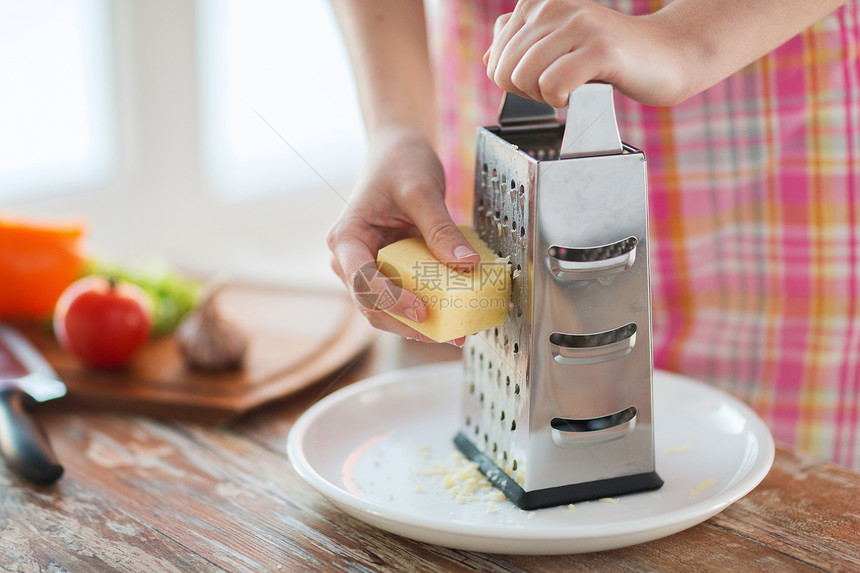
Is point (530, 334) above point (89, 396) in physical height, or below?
above

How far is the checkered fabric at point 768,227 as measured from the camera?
1.26 meters

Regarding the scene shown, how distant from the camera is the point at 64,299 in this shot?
140cm

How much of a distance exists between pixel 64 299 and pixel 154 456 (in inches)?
18.0

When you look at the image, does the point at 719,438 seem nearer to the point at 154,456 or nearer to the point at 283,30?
the point at 154,456

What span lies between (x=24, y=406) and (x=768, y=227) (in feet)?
3.70

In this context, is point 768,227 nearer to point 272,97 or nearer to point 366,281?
point 366,281

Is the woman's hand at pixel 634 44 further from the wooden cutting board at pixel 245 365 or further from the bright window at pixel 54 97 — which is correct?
the bright window at pixel 54 97

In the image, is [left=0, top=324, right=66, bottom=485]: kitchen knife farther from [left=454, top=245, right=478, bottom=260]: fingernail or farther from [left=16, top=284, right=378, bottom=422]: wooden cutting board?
[left=454, top=245, right=478, bottom=260]: fingernail

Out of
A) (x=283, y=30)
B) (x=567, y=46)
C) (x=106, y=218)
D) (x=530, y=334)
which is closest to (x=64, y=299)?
(x=530, y=334)

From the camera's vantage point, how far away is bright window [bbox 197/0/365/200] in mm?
3318

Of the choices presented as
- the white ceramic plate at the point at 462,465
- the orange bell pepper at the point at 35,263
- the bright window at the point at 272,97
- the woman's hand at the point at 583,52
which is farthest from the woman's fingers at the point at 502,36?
the bright window at the point at 272,97

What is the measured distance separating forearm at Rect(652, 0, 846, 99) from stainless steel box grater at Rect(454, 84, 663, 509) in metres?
0.10

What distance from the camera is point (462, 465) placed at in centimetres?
98

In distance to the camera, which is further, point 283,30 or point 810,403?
point 283,30
